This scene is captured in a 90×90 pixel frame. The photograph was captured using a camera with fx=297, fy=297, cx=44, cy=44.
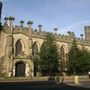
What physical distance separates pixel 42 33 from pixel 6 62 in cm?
1287

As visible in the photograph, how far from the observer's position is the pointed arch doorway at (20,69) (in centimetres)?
6216

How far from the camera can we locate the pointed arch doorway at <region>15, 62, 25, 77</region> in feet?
204

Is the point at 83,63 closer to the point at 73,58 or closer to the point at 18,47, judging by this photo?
the point at 73,58

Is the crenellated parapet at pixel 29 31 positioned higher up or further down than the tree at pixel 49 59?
higher up

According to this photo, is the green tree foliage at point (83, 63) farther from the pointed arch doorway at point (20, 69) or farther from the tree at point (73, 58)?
the pointed arch doorway at point (20, 69)

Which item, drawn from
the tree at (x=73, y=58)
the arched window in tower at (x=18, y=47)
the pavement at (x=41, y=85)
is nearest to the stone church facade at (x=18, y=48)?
the arched window in tower at (x=18, y=47)

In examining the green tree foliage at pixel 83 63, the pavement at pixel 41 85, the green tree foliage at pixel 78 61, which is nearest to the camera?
the pavement at pixel 41 85

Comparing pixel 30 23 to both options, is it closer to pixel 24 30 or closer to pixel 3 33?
pixel 24 30

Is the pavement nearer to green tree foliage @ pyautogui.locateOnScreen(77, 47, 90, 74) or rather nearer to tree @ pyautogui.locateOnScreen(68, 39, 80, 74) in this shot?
tree @ pyautogui.locateOnScreen(68, 39, 80, 74)

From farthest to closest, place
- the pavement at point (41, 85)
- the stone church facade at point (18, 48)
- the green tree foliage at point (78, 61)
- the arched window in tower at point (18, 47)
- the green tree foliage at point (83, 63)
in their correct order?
the green tree foliage at point (83, 63) → the green tree foliage at point (78, 61) → the arched window in tower at point (18, 47) → the stone church facade at point (18, 48) → the pavement at point (41, 85)

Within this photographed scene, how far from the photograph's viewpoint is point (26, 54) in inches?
2517

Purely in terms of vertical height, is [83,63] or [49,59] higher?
[49,59]

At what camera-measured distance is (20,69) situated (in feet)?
206

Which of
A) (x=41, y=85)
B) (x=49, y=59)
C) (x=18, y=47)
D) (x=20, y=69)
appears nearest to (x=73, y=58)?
(x=49, y=59)
